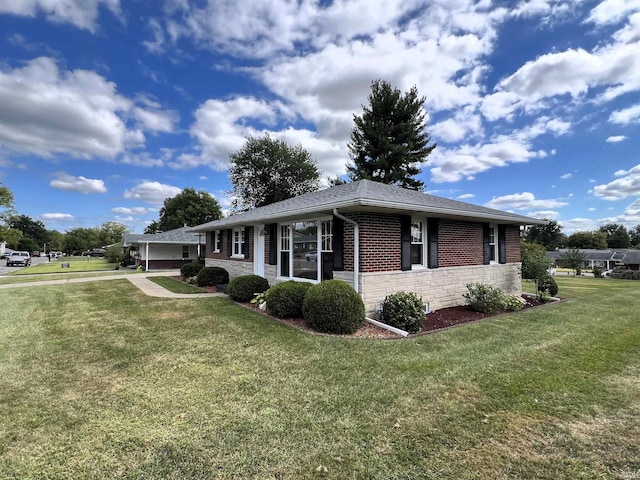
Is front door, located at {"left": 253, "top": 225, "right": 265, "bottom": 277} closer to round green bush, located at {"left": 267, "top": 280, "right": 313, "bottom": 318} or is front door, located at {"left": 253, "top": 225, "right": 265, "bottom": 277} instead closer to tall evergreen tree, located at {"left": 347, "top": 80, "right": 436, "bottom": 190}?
round green bush, located at {"left": 267, "top": 280, "right": 313, "bottom": 318}

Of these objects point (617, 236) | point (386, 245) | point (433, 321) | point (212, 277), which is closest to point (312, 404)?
point (386, 245)

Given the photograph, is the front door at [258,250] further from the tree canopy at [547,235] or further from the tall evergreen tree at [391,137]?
the tree canopy at [547,235]

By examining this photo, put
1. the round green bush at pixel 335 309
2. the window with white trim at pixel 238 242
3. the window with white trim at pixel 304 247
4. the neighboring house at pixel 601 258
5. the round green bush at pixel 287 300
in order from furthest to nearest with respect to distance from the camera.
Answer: the neighboring house at pixel 601 258
the window with white trim at pixel 238 242
the window with white trim at pixel 304 247
the round green bush at pixel 287 300
the round green bush at pixel 335 309

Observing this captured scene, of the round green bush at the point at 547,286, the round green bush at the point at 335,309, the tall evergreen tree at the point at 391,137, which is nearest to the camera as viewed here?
the round green bush at the point at 335,309

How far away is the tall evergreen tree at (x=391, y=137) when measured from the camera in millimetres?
24281

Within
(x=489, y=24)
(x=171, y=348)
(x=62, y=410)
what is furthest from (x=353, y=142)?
(x=62, y=410)

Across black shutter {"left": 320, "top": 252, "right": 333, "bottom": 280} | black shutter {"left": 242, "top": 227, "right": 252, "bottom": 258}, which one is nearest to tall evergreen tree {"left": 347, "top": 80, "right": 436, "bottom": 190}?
black shutter {"left": 242, "top": 227, "right": 252, "bottom": 258}

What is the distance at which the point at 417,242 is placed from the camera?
892cm

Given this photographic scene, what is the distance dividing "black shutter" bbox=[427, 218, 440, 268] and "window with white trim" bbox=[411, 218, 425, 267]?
17cm

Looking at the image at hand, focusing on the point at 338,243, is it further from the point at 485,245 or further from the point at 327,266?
the point at 485,245

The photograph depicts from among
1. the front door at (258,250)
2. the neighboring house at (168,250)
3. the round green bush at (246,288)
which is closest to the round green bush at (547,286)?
the round green bush at (246,288)

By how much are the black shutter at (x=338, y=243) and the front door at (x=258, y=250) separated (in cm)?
431

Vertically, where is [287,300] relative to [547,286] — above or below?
above

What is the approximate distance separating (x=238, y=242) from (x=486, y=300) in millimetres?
9986
